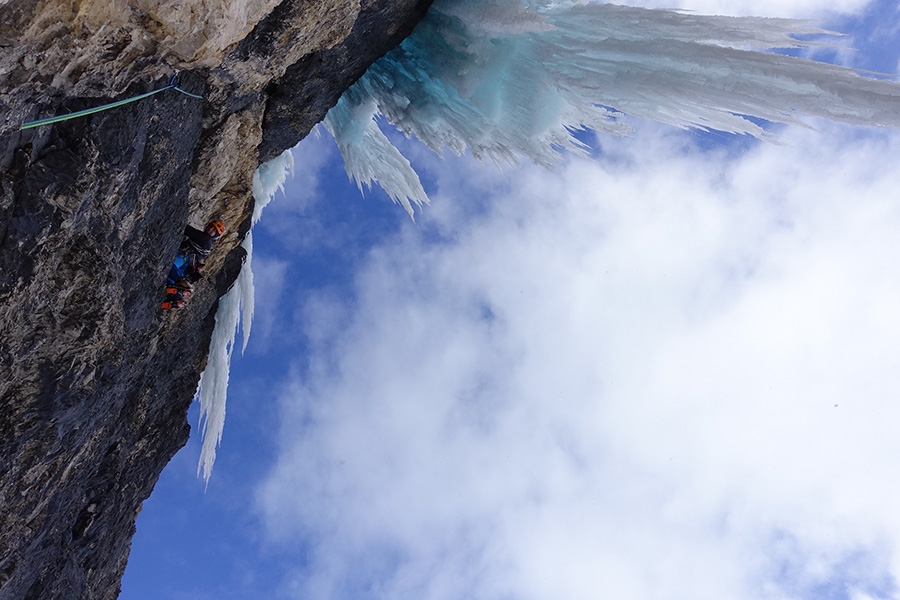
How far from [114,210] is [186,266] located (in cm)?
164

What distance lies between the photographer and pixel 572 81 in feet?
22.4

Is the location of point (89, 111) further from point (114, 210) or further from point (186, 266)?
point (186, 266)

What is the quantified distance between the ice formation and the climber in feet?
11.3

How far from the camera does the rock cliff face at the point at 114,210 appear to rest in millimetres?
3158

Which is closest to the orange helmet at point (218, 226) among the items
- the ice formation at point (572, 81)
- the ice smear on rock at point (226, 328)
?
the ice smear on rock at point (226, 328)

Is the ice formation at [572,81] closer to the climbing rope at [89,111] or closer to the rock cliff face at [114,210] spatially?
the rock cliff face at [114,210]

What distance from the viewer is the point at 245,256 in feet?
23.5

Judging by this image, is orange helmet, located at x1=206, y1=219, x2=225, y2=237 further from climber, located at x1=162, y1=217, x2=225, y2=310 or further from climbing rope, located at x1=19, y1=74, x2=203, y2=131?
climbing rope, located at x1=19, y1=74, x2=203, y2=131

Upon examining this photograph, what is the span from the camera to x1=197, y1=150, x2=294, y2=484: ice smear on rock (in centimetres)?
773

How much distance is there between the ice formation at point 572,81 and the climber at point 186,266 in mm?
3450

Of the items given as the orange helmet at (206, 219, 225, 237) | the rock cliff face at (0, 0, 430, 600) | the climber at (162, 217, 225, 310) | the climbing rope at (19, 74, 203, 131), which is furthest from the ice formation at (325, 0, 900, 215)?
the climbing rope at (19, 74, 203, 131)

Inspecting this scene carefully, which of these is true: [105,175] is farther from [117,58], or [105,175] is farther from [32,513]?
[32,513]

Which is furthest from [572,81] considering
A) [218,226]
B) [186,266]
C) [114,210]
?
[114,210]

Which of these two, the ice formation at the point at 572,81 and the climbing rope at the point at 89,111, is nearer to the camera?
the climbing rope at the point at 89,111
